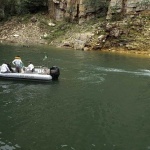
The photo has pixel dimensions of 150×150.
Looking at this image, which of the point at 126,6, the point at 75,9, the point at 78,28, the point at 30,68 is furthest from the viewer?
the point at 75,9

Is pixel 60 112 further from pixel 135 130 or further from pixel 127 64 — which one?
pixel 127 64

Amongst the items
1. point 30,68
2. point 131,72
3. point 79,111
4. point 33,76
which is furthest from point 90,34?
point 79,111

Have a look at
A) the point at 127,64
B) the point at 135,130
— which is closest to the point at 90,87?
the point at 135,130

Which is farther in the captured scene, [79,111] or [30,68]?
[30,68]

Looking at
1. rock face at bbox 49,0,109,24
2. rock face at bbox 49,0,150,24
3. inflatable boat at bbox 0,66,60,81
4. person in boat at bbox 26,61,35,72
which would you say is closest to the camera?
inflatable boat at bbox 0,66,60,81

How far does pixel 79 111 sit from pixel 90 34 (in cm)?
3866

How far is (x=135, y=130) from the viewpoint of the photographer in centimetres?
1991

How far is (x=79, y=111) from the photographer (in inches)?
909

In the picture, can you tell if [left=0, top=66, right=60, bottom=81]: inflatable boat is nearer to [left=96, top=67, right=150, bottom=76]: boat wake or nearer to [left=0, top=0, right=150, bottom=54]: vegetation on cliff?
[left=96, top=67, right=150, bottom=76]: boat wake

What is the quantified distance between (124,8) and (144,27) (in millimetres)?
6362

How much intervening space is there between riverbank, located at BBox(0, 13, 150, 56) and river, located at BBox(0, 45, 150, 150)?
62.1ft

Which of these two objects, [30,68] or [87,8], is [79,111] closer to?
[30,68]

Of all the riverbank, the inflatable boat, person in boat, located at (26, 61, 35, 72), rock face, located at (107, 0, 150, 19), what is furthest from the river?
rock face, located at (107, 0, 150, 19)

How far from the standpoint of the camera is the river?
17.7m
